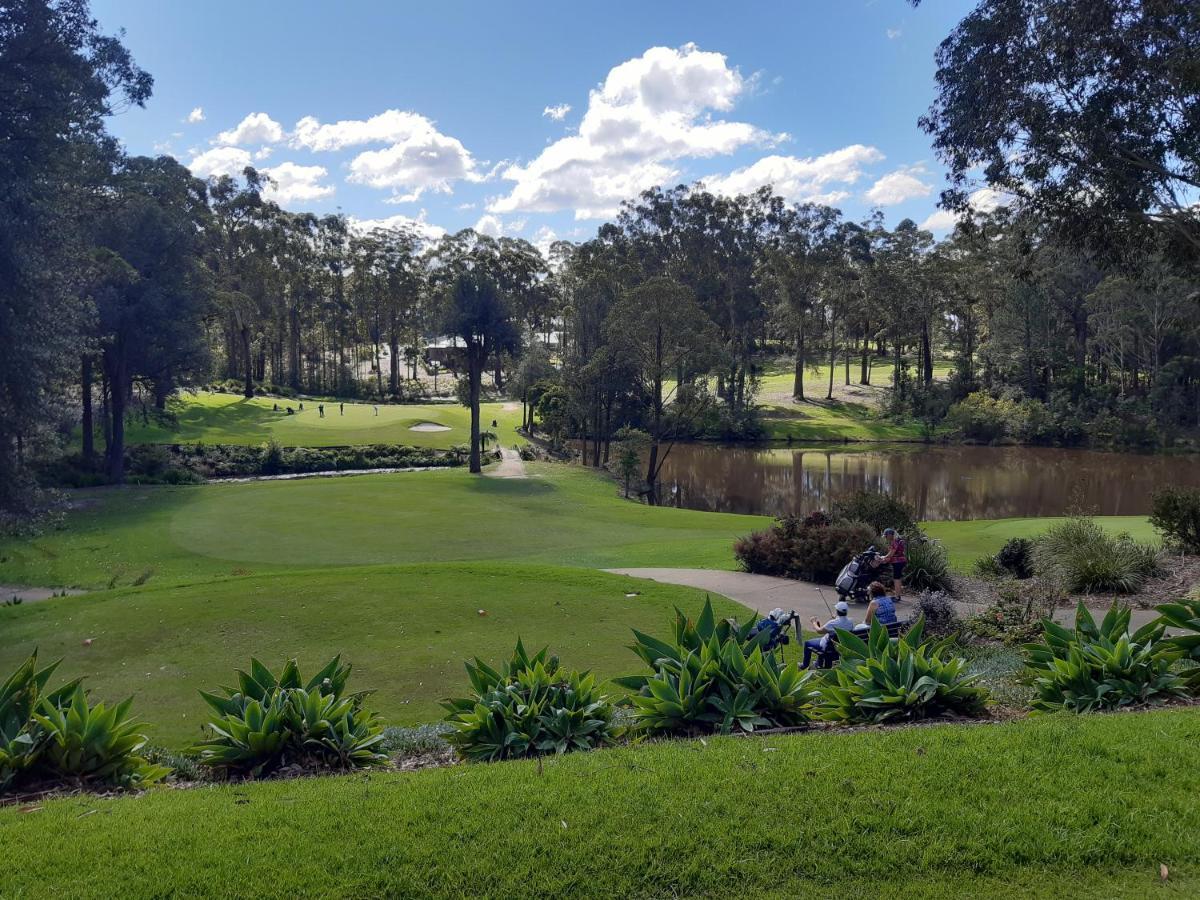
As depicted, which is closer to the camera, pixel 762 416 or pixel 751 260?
pixel 762 416

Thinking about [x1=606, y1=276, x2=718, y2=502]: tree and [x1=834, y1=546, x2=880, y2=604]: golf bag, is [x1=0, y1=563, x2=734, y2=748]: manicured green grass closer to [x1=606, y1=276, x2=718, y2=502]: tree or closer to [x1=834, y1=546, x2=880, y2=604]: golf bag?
[x1=834, y1=546, x2=880, y2=604]: golf bag

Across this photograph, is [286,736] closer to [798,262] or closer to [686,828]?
[686,828]

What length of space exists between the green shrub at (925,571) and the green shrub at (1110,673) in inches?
293

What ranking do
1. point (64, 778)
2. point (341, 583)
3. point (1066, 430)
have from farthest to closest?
point (1066, 430) → point (341, 583) → point (64, 778)

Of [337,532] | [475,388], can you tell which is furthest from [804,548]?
[475,388]

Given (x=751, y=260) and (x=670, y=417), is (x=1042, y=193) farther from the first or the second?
(x=751, y=260)

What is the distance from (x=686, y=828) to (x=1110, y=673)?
4273mm

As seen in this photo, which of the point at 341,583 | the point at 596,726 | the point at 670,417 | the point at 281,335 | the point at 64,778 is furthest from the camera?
the point at 281,335

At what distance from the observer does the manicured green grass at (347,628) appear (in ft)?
30.5

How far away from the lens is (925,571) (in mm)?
14469

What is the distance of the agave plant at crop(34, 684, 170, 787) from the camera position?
18.7 feet

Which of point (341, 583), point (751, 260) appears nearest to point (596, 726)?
point (341, 583)

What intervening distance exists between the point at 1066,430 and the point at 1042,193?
44887mm

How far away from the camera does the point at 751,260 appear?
7338 centimetres
